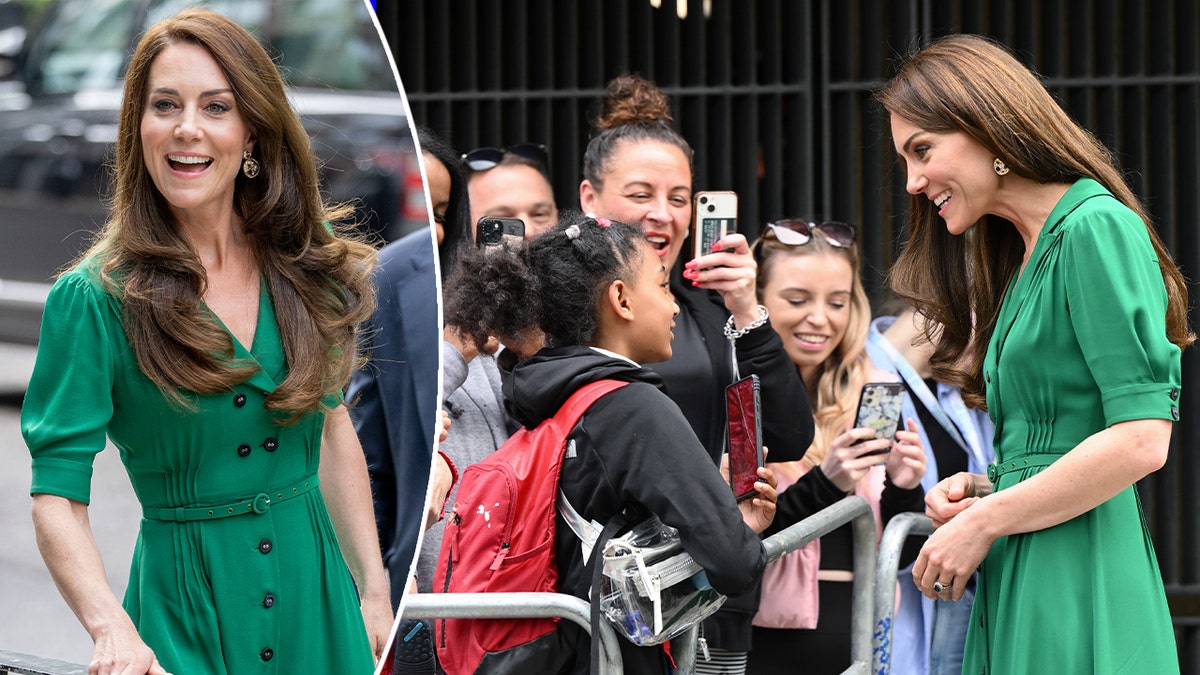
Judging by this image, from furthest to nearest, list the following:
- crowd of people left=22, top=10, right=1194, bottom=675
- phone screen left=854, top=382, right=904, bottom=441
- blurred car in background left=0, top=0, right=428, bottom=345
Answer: phone screen left=854, top=382, right=904, bottom=441
crowd of people left=22, top=10, right=1194, bottom=675
blurred car in background left=0, top=0, right=428, bottom=345

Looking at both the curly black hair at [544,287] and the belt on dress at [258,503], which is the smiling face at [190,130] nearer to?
the belt on dress at [258,503]

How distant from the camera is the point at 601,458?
212cm

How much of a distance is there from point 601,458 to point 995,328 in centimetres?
69

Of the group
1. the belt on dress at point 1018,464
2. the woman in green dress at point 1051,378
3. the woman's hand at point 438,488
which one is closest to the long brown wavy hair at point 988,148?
the woman in green dress at point 1051,378

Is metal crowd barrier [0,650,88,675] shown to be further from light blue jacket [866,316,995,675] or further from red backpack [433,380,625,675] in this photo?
light blue jacket [866,316,995,675]

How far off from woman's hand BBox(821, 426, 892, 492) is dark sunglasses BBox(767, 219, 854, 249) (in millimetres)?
617

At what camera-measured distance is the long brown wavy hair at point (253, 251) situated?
1188mm

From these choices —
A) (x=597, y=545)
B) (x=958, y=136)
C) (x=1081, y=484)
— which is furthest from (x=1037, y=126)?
(x=597, y=545)

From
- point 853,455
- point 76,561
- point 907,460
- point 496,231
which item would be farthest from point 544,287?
point 76,561

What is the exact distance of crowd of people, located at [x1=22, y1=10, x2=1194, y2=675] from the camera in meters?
1.22

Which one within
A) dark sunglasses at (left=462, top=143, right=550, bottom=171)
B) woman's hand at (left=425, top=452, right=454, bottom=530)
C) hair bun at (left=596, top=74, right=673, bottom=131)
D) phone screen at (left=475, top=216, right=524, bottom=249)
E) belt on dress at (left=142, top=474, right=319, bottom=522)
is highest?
hair bun at (left=596, top=74, right=673, bottom=131)

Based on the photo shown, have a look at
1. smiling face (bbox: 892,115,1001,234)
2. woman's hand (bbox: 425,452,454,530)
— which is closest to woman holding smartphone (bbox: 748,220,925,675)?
smiling face (bbox: 892,115,1001,234)

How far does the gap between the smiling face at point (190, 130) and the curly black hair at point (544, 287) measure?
112 cm

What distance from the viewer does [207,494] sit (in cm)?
130
